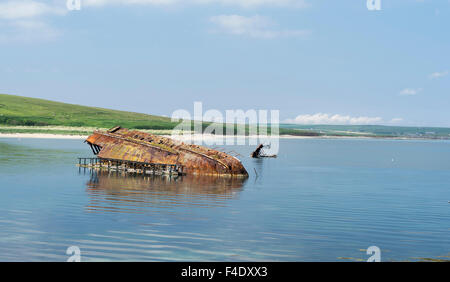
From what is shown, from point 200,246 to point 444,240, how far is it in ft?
49.2

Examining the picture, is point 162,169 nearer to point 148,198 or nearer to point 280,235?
point 148,198

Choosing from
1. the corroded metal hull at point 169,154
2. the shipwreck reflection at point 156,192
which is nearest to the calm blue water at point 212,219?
the shipwreck reflection at point 156,192

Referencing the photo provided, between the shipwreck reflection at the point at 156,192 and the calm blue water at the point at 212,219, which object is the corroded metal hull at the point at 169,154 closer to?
the shipwreck reflection at the point at 156,192

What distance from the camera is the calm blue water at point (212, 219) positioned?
24.0m

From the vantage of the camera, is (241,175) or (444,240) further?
(241,175)

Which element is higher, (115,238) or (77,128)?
(77,128)

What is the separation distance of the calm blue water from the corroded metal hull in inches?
159

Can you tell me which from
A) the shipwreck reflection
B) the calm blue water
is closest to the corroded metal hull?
the shipwreck reflection

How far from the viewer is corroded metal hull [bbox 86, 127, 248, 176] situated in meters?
58.4

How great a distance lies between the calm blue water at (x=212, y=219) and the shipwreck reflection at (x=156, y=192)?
9cm
